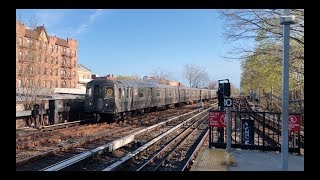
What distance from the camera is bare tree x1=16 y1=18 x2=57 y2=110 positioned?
21.3 m

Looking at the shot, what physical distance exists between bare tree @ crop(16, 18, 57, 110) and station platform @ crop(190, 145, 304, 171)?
14625 millimetres

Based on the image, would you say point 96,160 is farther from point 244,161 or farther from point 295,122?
point 295,122

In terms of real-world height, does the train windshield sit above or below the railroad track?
above

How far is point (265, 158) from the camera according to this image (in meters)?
8.90

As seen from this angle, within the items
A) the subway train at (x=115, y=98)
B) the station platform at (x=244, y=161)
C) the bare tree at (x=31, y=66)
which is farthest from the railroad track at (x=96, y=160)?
the bare tree at (x=31, y=66)

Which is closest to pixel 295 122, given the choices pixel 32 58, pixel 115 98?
pixel 115 98

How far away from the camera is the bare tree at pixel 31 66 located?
21.3 m

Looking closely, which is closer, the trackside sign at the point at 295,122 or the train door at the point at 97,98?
the trackside sign at the point at 295,122

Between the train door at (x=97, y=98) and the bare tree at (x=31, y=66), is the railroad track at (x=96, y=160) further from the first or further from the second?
the bare tree at (x=31, y=66)

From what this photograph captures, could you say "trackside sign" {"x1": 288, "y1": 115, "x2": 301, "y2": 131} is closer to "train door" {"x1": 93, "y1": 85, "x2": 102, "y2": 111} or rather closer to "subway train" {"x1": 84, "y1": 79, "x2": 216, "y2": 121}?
"subway train" {"x1": 84, "y1": 79, "x2": 216, "y2": 121}

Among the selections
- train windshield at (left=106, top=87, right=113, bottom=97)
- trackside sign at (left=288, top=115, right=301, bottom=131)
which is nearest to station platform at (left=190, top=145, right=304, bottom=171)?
trackside sign at (left=288, top=115, right=301, bottom=131)

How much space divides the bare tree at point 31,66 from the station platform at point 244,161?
14625 mm
